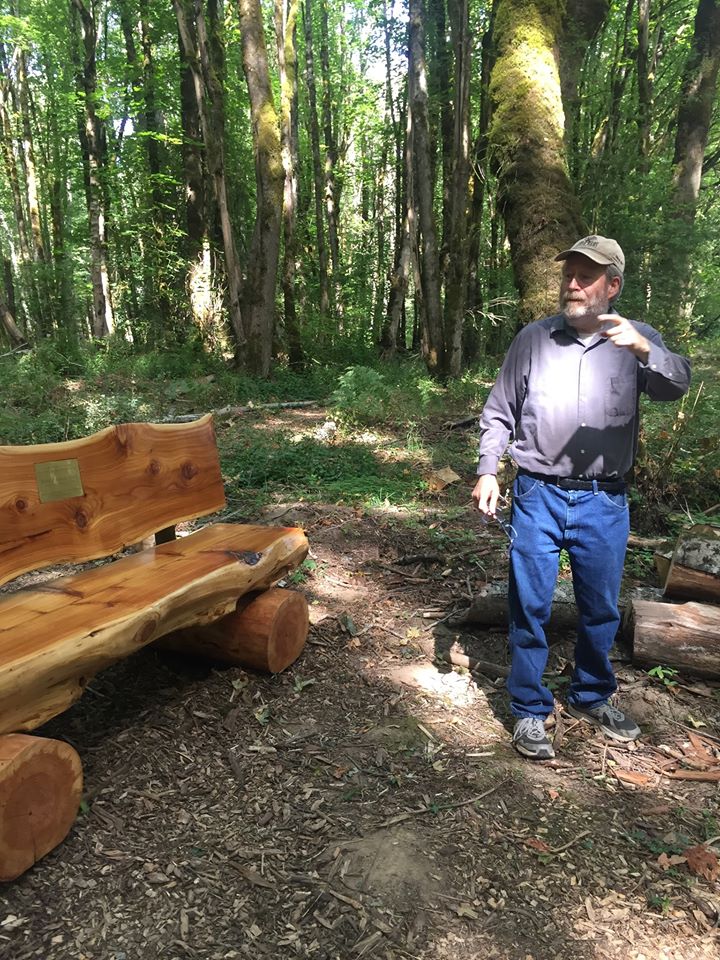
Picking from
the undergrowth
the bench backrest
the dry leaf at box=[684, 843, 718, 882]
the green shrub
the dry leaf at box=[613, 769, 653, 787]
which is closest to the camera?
the dry leaf at box=[684, 843, 718, 882]

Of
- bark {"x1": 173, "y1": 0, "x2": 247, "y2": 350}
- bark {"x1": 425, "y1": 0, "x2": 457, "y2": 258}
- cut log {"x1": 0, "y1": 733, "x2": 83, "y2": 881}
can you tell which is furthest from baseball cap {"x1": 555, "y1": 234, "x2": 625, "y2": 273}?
bark {"x1": 425, "y1": 0, "x2": 457, "y2": 258}

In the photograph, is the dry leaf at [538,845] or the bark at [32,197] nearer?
the dry leaf at [538,845]

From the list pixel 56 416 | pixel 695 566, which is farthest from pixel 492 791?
pixel 56 416

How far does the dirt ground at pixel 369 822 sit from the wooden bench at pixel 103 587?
241mm

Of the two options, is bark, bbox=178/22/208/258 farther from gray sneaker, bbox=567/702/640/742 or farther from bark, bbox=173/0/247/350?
gray sneaker, bbox=567/702/640/742

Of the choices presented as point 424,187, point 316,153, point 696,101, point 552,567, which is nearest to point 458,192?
point 424,187

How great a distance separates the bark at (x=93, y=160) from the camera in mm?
14133

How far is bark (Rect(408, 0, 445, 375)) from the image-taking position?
35.5ft

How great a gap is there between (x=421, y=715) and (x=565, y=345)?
1936 millimetres

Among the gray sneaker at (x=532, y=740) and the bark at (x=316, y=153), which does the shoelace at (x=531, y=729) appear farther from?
the bark at (x=316, y=153)

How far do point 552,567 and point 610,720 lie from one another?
872 millimetres

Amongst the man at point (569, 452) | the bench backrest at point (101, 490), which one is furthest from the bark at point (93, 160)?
the man at point (569, 452)

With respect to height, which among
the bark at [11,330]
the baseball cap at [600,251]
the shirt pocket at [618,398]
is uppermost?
the bark at [11,330]

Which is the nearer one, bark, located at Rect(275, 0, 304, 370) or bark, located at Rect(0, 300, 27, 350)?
bark, located at Rect(275, 0, 304, 370)
